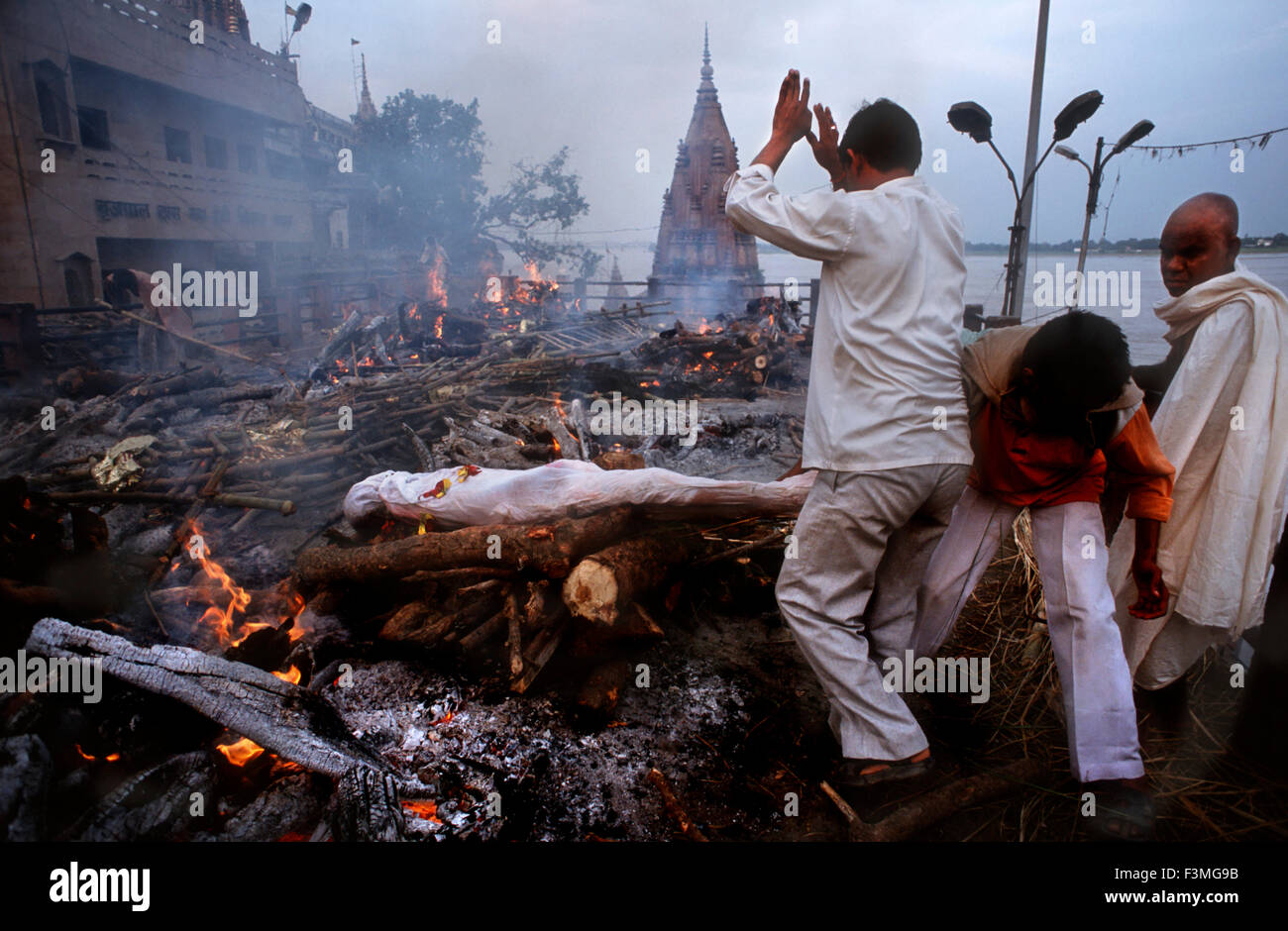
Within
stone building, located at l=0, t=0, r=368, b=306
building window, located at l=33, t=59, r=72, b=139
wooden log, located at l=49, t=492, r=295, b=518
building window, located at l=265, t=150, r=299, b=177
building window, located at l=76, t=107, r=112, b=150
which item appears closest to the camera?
wooden log, located at l=49, t=492, r=295, b=518

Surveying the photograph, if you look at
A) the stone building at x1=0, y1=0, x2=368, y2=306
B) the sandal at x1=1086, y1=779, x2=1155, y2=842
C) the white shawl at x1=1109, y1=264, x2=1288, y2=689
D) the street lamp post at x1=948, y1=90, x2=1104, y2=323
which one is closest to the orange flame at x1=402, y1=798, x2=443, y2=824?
the sandal at x1=1086, y1=779, x2=1155, y2=842

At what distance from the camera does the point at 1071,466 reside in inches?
100

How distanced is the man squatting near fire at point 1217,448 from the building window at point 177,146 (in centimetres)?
2560

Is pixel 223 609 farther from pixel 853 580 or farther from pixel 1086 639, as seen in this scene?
pixel 1086 639

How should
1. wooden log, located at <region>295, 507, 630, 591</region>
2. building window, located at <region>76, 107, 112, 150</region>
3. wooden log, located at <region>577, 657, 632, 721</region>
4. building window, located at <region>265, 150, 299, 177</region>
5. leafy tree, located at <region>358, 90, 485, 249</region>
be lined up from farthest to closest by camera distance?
1. leafy tree, located at <region>358, 90, 485, 249</region>
2. building window, located at <region>265, 150, 299, 177</region>
3. building window, located at <region>76, 107, 112, 150</region>
4. wooden log, located at <region>295, 507, 630, 591</region>
5. wooden log, located at <region>577, 657, 632, 721</region>

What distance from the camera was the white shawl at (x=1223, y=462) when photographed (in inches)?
105

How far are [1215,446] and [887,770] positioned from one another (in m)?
2.04

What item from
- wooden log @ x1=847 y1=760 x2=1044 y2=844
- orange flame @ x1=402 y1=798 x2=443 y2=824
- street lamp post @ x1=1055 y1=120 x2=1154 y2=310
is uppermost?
street lamp post @ x1=1055 y1=120 x2=1154 y2=310

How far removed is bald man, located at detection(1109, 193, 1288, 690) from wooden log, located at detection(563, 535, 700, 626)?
2337mm

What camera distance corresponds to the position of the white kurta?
7.75 ft

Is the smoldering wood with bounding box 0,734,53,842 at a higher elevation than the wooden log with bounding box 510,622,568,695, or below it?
higher

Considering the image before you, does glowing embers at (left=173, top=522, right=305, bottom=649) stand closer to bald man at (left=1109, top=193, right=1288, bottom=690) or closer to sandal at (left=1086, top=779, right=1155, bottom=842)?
sandal at (left=1086, top=779, right=1155, bottom=842)

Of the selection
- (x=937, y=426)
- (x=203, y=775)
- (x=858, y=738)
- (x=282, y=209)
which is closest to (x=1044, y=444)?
(x=937, y=426)
